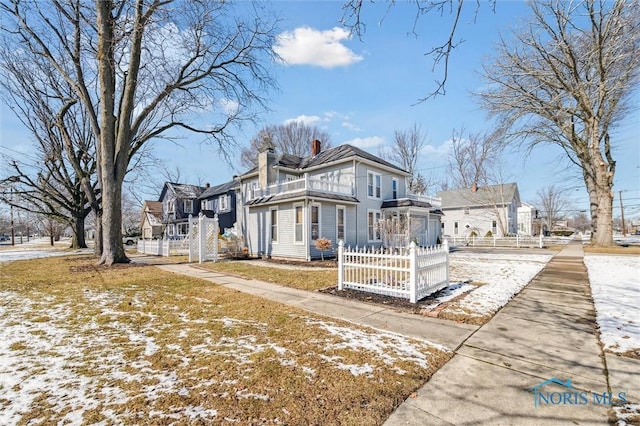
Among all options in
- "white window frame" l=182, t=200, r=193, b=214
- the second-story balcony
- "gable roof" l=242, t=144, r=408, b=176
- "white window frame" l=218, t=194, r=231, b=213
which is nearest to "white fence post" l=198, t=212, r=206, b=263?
the second-story balcony

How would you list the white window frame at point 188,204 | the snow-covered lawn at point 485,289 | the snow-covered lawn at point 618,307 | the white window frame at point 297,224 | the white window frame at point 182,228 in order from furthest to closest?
1. the white window frame at point 188,204
2. the white window frame at point 182,228
3. the white window frame at point 297,224
4. the snow-covered lawn at point 485,289
5. the snow-covered lawn at point 618,307

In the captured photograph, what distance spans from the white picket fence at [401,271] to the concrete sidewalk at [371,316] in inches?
31.0

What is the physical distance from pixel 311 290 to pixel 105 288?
5.50 meters

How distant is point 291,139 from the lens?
37.1 metres

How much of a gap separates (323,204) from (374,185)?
5122 millimetres

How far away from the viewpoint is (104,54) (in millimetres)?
11617

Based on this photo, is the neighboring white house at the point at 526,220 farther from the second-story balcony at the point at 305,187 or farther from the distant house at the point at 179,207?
the distant house at the point at 179,207

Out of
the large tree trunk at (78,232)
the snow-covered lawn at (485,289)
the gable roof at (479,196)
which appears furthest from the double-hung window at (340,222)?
the large tree trunk at (78,232)

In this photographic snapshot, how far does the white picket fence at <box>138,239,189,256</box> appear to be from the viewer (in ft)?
63.6

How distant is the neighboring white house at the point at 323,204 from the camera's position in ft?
48.9

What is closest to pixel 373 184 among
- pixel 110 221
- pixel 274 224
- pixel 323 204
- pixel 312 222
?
pixel 323 204

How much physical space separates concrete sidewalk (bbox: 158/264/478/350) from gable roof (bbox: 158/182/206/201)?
33009mm

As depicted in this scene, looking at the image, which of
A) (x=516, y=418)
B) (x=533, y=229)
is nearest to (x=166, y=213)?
(x=516, y=418)

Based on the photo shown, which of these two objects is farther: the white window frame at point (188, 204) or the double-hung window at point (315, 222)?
the white window frame at point (188, 204)
